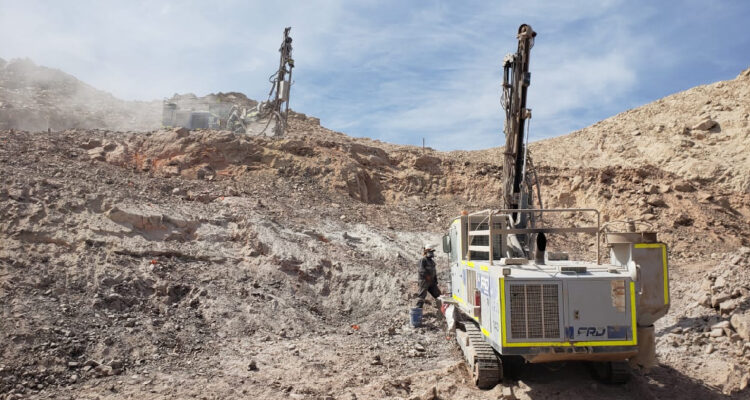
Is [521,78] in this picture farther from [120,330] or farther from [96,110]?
[96,110]

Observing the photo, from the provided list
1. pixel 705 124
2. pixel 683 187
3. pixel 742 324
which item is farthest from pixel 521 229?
pixel 705 124

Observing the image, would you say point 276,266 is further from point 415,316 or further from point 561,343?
point 561,343

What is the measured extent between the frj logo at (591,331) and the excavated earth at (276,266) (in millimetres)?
940

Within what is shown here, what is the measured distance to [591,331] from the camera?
5.85 metres

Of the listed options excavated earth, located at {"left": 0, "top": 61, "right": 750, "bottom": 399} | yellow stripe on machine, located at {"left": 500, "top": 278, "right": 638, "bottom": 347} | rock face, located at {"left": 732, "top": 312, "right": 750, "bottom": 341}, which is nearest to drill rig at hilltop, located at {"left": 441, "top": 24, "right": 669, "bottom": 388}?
yellow stripe on machine, located at {"left": 500, "top": 278, "right": 638, "bottom": 347}

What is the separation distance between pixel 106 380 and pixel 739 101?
28043mm

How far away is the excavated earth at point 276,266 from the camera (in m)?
7.20

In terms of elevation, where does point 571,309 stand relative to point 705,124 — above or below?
below

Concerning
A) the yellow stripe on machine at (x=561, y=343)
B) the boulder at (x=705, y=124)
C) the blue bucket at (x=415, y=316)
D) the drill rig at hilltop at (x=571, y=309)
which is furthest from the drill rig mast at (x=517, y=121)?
the boulder at (x=705, y=124)

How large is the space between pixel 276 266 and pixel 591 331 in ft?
23.6

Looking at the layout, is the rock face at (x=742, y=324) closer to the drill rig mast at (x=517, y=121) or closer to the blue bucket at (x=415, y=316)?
the drill rig mast at (x=517, y=121)

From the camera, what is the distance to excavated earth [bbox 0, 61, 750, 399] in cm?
720

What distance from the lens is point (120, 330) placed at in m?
8.59

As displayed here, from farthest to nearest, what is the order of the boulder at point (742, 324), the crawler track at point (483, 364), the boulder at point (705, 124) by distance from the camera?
the boulder at point (705, 124)
the boulder at point (742, 324)
the crawler track at point (483, 364)
